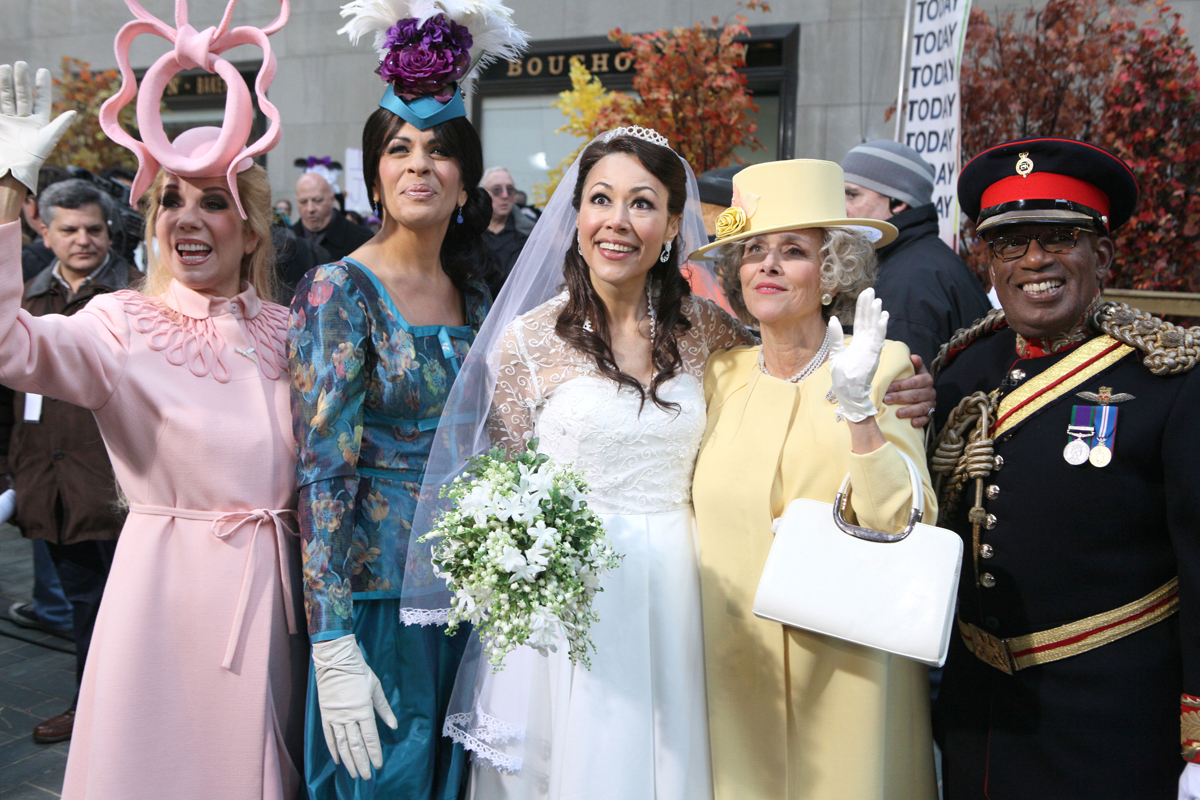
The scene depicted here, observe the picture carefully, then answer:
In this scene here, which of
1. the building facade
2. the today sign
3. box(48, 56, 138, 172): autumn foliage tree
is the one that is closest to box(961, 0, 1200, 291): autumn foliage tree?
the today sign

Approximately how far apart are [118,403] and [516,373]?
3.46 feet

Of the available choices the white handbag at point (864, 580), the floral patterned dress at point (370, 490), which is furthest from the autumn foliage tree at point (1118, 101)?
the floral patterned dress at point (370, 490)

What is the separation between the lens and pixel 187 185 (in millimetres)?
2471

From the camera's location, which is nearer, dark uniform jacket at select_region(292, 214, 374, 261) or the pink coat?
the pink coat

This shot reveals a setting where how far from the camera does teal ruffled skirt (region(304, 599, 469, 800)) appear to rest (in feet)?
7.52

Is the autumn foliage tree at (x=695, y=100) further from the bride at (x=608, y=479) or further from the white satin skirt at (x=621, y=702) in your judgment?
the white satin skirt at (x=621, y=702)

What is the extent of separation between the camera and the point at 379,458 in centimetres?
239

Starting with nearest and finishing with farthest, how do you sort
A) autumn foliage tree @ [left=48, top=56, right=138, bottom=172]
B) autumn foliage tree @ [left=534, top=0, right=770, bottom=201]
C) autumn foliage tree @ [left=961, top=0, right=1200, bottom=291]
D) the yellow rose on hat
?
the yellow rose on hat
autumn foliage tree @ [left=961, top=0, right=1200, bottom=291]
autumn foliage tree @ [left=534, top=0, right=770, bottom=201]
autumn foliage tree @ [left=48, top=56, right=138, bottom=172]

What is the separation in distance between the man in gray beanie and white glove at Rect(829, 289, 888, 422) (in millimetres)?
1770

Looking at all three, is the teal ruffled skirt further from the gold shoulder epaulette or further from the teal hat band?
the gold shoulder epaulette

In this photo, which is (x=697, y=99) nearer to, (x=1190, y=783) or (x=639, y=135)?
(x=639, y=135)

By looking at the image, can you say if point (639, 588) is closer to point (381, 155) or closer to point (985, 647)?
point (985, 647)

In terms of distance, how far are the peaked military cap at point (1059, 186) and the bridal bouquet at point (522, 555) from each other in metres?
1.34

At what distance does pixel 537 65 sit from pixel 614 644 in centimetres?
971
